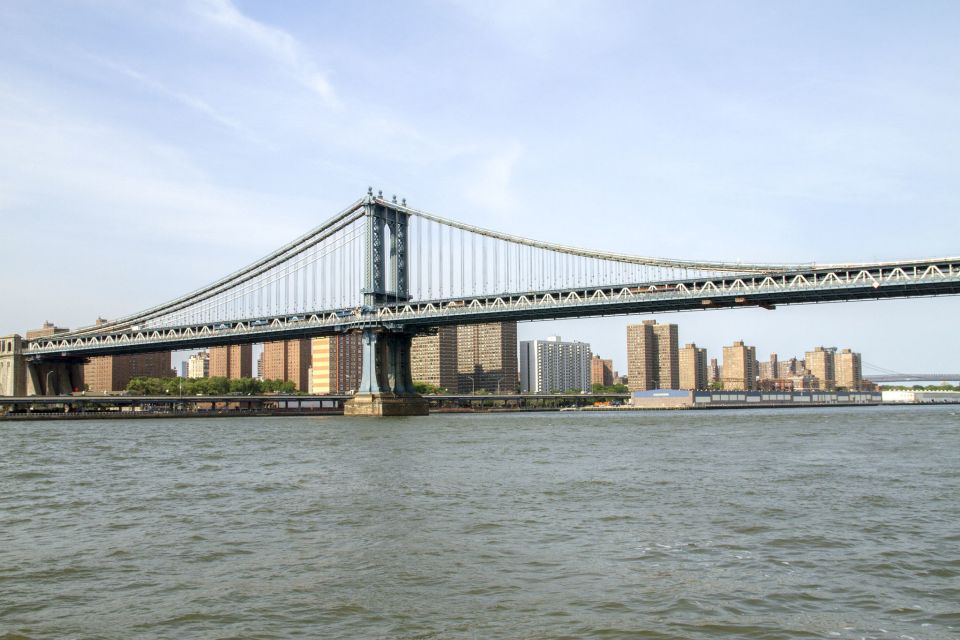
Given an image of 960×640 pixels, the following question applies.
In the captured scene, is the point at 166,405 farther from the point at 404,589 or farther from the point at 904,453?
the point at 404,589

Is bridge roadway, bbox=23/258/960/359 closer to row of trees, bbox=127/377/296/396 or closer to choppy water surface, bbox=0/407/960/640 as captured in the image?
choppy water surface, bbox=0/407/960/640

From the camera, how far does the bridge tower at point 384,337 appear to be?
82812mm

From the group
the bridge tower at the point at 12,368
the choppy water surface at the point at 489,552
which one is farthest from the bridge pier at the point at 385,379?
the choppy water surface at the point at 489,552

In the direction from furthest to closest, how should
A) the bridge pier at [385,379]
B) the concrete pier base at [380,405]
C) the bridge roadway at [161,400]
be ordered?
the bridge roadway at [161,400], the bridge pier at [385,379], the concrete pier base at [380,405]

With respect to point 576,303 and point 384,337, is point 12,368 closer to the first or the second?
point 384,337

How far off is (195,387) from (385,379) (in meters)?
84.9

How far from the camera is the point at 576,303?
74750 mm

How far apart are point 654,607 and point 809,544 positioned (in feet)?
15.3

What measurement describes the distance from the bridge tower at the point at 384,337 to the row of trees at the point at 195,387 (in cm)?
7146

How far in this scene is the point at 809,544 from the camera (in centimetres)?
1343

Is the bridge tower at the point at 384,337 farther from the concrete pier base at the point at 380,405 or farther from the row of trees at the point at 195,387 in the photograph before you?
the row of trees at the point at 195,387

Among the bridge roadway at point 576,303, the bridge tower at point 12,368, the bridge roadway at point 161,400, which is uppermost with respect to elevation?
the bridge roadway at point 576,303

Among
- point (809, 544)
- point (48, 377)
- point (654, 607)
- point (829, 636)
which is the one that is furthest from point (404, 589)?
point (48, 377)

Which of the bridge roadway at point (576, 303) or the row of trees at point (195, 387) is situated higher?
the bridge roadway at point (576, 303)
